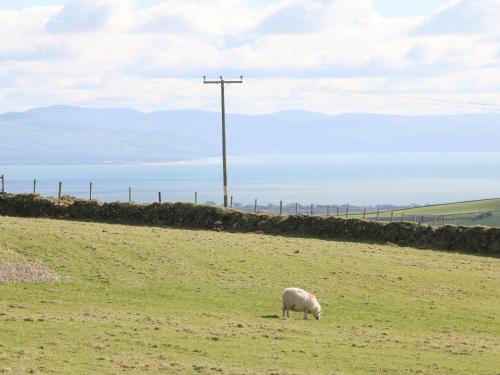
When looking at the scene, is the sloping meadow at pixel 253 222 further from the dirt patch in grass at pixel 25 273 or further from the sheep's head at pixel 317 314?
the sheep's head at pixel 317 314

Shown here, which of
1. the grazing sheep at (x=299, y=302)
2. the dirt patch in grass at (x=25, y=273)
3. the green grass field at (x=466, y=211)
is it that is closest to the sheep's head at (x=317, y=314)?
the grazing sheep at (x=299, y=302)

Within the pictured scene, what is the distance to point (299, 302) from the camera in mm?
35188

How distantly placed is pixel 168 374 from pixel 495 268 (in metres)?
33.5

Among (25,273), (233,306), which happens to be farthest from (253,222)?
(233,306)

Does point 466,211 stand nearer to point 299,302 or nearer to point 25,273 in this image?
point 25,273

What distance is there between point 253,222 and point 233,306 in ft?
98.3

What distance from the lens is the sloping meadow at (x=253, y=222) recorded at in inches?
2461

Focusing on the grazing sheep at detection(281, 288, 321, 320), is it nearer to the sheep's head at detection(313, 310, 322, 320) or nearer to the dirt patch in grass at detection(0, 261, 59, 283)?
the sheep's head at detection(313, 310, 322, 320)

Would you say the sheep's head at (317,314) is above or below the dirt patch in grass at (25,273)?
below

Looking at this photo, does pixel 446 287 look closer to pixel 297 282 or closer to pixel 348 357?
→ pixel 297 282

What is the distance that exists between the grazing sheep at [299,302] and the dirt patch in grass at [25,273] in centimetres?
1094

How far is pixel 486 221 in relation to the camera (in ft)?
469

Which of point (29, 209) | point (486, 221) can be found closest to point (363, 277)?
point (29, 209)

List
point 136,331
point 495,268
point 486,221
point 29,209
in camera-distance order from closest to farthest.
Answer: point 136,331 → point 495,268 → point 29,209 → point 486,221
